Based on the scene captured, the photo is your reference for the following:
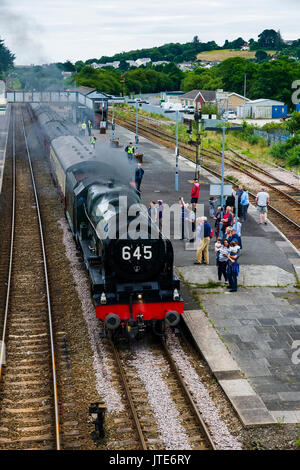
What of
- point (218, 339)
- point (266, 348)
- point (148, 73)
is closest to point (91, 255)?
point (218, 339)

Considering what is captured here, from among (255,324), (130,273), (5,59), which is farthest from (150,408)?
(5,59)

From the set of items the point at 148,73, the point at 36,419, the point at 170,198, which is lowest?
the point at 36,419

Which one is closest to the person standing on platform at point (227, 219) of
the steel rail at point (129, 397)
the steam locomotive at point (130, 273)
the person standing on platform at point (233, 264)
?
the person standing on platform at point (233, 264)

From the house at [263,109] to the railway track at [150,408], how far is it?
64.6m

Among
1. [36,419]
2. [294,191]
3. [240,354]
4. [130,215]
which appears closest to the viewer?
[36,419]

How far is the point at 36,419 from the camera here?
988 cm

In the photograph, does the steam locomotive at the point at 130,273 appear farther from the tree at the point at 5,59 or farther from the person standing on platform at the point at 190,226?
the tree at the point at 5,59

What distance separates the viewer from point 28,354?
1225 cm

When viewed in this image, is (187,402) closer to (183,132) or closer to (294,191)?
(294,191)

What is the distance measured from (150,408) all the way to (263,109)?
67.5 meters

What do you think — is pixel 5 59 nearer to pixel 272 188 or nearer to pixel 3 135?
pixel 3 135

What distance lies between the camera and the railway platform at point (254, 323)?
10.3 meters

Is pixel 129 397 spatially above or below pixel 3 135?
below

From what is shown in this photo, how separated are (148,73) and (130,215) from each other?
383ft
